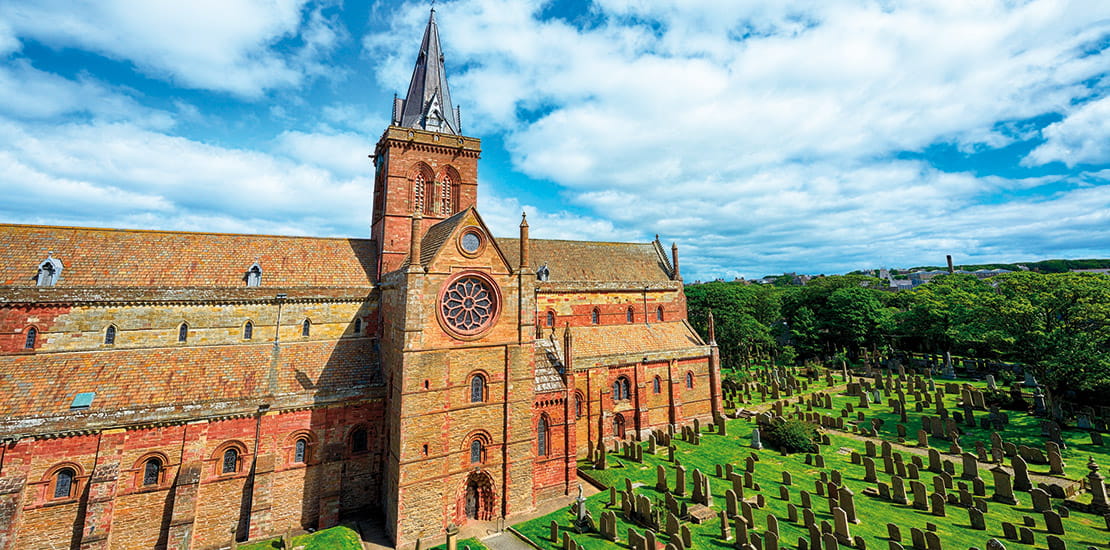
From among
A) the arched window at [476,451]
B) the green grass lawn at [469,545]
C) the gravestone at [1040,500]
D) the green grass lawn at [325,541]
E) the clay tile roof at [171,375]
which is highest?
the clay tile roof at [171,375]

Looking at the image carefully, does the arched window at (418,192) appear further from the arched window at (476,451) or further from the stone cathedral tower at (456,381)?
the arched window at (476,451)

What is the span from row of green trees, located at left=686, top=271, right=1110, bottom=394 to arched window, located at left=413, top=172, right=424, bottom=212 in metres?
37.4

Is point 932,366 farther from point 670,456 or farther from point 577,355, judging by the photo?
point 577,355

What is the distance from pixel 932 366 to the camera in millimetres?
45094

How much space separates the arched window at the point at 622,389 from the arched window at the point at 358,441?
14733 millimetres

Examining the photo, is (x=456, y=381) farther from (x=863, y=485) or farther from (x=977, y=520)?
(x=977, y=520)

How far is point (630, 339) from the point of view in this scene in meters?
29.5

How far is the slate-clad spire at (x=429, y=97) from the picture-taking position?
25328mm

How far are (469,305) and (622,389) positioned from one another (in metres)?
13.3

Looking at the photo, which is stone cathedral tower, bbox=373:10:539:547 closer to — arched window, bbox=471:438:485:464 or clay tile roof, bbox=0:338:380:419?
arched window, bbox=471:438:485:464

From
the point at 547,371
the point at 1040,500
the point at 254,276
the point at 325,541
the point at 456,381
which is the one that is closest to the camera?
A: the point at 325,541

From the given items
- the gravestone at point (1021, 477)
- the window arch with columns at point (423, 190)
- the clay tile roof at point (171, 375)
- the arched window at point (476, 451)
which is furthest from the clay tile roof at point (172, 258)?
the gravestone at point (1021, 477)

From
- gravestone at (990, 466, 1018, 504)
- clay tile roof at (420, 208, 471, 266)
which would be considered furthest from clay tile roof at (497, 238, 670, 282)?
gravestone at (990, 466, 1018, 504)

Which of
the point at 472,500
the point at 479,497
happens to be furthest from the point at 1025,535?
the point at 472,500
